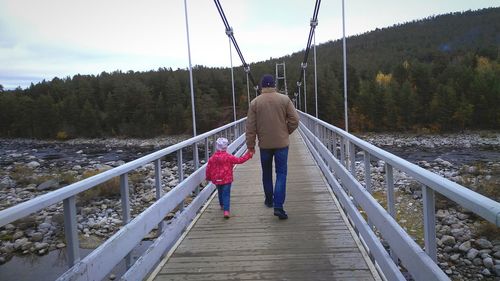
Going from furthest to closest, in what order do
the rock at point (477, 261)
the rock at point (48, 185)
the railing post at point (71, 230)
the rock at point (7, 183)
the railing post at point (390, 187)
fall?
the rock at point (7, 183)
the rock at point (48, 185)
the rock at point (477, 261)
the railing post at point (390, 187)
the railing post at point (71, 230)

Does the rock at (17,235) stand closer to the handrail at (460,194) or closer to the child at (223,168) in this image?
the child at (223,168)

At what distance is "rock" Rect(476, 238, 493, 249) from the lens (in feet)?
33.0

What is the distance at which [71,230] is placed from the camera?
223 cm

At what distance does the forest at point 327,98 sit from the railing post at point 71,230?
6285 cm

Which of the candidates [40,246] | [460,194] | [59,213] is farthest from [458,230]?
[59,213]

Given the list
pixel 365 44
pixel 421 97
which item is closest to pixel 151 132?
pixel 421 97

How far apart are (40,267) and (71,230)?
8.70 meters

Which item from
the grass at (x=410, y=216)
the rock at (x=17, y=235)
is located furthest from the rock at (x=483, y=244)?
the rock at (x=17, y=235)

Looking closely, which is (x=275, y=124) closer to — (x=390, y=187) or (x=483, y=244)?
(x=390, y=187)

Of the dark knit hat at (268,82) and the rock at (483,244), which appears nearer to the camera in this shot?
the dark knit hat at (268,82)

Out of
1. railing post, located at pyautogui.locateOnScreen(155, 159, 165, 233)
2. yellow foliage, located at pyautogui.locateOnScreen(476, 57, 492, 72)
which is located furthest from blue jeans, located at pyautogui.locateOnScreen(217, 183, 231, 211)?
yellow foliage, located at pyautogui.locateOnScreen(476, 57, 492, 72)

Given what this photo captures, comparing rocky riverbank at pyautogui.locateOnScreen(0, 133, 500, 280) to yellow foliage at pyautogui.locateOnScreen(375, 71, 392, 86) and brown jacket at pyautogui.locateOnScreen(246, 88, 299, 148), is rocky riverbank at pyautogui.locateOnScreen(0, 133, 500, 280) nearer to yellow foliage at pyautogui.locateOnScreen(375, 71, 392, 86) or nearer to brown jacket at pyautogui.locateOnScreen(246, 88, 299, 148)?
brown jacket at pyautogui.locateOnScreen(246, 88, 299, 148)

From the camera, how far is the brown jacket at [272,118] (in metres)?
4.79

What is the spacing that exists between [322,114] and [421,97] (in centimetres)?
1547
